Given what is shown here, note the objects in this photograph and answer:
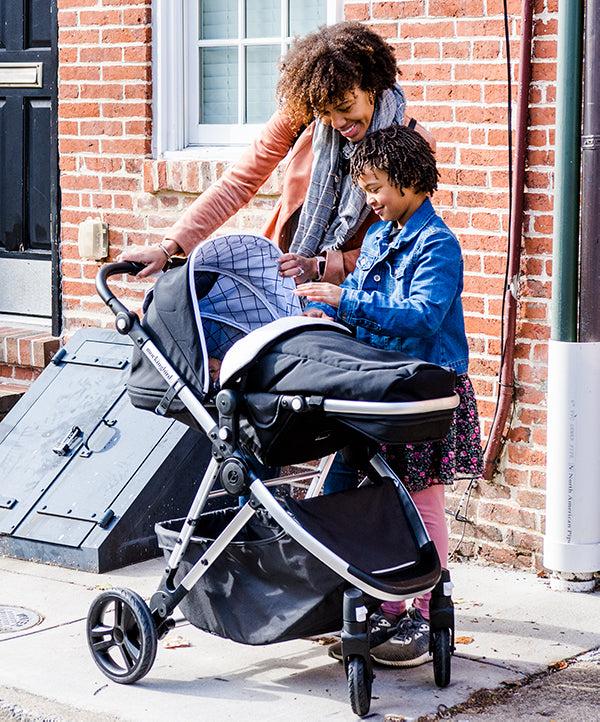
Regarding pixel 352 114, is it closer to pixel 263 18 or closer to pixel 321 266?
pixel 321 266

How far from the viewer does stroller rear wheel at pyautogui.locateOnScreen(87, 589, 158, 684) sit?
12.4 feet

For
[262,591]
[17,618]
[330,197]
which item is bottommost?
[17,618]

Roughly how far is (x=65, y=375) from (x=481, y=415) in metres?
2.02

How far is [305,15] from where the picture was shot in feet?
19.4

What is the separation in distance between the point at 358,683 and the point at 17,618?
1576 mm

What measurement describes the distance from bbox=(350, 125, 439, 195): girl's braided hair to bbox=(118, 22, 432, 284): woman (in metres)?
0.26

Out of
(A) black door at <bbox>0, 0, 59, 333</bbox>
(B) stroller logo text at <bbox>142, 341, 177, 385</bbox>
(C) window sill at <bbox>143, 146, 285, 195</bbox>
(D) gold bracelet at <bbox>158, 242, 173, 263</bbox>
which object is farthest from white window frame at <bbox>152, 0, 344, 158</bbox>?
(B) stroller logo text at <bbox>142, 341, 177, 385</bbox>

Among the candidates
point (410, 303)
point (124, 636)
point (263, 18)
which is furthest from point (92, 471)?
point (263, 18)

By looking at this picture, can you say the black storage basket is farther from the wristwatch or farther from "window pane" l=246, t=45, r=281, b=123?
"window pane" l=246, t=45, r=281, b=123

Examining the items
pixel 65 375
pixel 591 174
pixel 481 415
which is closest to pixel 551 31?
pixel 591 174

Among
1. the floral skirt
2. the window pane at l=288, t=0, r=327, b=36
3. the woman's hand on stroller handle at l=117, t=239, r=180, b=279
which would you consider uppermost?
the window pane at l=288, t=0, r=327, b=36

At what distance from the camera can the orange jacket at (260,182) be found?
4359 mm

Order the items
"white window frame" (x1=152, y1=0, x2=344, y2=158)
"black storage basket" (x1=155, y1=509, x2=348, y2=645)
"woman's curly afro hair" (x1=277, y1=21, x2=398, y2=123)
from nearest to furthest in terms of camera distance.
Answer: "black storage basket" (x1=155, y1=509, x2=348, y2=645) → "woman's curly afro hair" (x1=277, y1=21, x2=398, y2=123) → "white window frame" (x1=152, y1=0, x2=344, y2=158)

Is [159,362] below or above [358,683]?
above
